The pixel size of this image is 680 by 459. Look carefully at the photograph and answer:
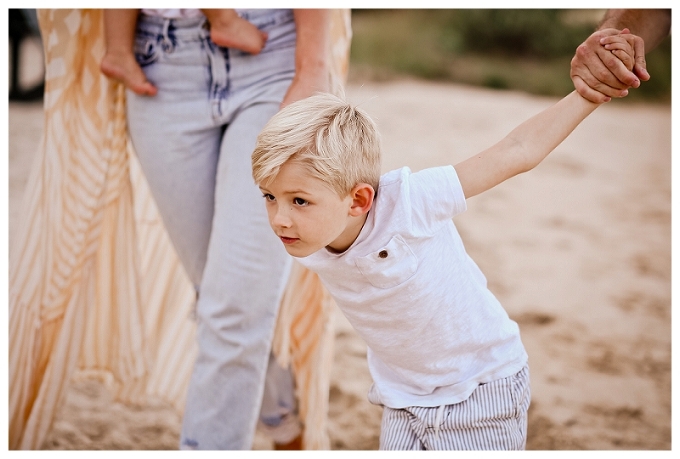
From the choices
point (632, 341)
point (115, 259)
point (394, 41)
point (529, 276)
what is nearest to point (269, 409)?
point (115, 259)

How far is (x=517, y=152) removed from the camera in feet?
4.89

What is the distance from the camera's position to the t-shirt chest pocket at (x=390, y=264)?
1.50 meters

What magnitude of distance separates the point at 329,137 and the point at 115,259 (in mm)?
1247

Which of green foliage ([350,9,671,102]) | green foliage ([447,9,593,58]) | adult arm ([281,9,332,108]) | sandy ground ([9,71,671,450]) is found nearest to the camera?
adult arm ([281,9,332,108])

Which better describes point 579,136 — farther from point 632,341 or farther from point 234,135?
point 234,135

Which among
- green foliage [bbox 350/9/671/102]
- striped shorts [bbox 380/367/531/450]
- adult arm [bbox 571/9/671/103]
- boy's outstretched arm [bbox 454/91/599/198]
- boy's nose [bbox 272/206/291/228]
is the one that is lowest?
green foliage [bbox 350/9/671/102]

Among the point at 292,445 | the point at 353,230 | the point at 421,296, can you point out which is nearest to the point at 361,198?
the point at 353,230

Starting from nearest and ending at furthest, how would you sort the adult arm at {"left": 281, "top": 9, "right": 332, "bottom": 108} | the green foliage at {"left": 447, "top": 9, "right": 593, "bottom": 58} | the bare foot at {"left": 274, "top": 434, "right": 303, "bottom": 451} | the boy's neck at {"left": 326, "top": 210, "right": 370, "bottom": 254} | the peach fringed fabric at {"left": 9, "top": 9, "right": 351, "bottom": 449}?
the boy's neck at {"left": 326, "top": 210, "right": 370, "bottom": 254}, the adult arm at {"left": 281, "top": 9, "right": 332, "bottom": 108}, the peach fringed fabric at {"left": 9, "top": 9, "right": 351, "bottom": 449}, the bare foot at {"left": 274, "top": 434, "right": 303, "bottom": 451}, the green foliage at {"left": 447, "top": 9, "right": 593, "bottom": 58}

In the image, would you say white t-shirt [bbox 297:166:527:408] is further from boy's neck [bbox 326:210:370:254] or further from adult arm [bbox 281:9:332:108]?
adult arm [bbox 281:9:332:108]

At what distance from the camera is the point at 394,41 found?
397 inches

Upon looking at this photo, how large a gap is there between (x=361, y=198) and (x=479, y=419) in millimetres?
545

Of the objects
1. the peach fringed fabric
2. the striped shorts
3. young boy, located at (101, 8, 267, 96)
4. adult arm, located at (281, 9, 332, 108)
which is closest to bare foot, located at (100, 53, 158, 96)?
young boy, located at (101, 8, 267, 96)

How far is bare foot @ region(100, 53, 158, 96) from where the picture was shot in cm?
194

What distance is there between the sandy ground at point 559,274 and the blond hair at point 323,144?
1.45 ft
